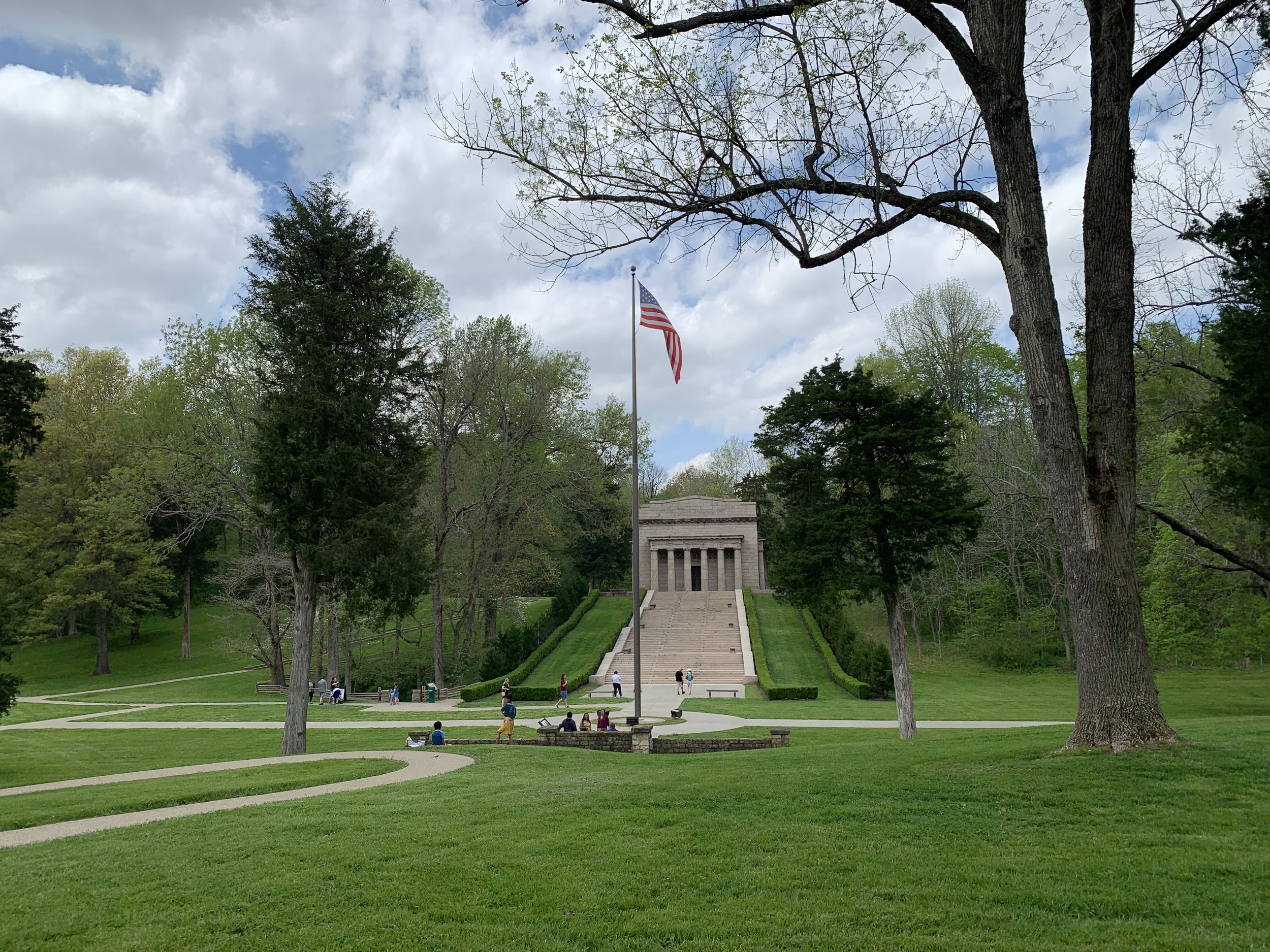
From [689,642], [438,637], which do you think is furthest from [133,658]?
[689,642]

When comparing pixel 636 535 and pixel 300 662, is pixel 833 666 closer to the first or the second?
pixel 636 535

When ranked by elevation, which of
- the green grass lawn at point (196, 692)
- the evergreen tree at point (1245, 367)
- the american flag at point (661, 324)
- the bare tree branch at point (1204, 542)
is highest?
the american flag at point (661, 324)

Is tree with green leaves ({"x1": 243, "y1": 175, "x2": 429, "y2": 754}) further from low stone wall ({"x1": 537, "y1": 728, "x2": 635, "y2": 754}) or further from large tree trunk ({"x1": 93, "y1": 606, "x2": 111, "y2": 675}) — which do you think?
large tree trunk ({"x1": 93, "y1": 606, "x2": 111, "y2": 675})

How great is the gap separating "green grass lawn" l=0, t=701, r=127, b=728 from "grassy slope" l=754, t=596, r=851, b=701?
26.8 m

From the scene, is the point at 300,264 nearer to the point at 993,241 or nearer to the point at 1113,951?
the point at 993,241

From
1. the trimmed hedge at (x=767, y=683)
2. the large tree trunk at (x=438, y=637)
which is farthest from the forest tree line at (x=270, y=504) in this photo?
the trimmed hedge at (x=767, y=683)

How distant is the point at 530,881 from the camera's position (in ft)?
17.1

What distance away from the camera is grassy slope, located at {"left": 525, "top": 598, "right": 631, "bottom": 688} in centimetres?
3647

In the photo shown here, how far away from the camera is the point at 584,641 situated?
141 ft

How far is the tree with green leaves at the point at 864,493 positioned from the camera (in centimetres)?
1767

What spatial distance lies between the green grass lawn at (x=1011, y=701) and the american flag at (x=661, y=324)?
11.2m

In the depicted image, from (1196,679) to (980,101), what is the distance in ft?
99.2

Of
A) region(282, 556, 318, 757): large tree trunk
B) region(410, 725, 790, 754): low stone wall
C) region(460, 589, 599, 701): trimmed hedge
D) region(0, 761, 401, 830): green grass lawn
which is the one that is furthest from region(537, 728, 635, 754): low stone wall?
region(460, 589, 599, 701): trimmed hedge

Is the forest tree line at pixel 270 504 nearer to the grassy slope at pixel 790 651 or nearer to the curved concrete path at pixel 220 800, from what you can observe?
the curved concrete path at pixel 220 800
